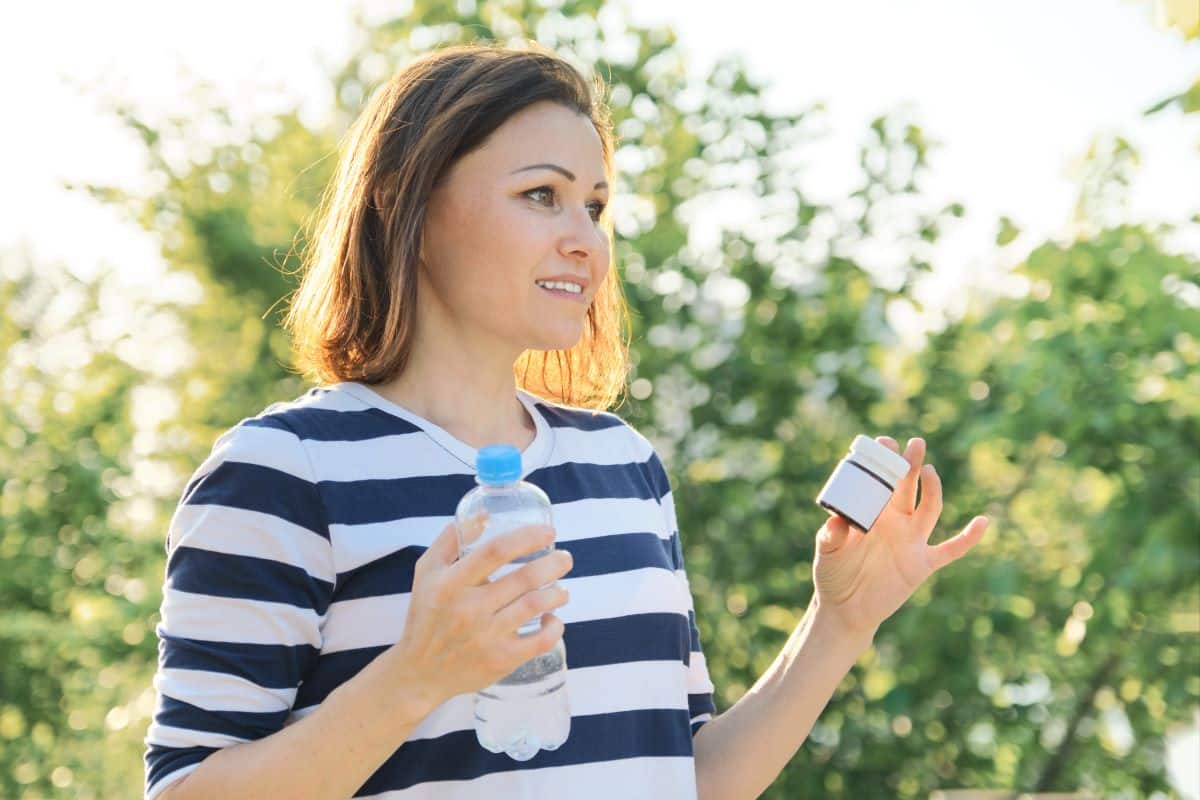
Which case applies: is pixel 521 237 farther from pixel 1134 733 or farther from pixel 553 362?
pixel 1134 733

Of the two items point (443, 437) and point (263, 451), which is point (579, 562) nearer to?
point (443, 437)

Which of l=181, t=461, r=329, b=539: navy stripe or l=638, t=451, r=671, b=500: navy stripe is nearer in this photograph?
l=181, t=461, r=329, b=539: navy stripe

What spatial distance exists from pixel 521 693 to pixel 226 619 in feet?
1.18

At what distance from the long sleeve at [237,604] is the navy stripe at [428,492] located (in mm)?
35

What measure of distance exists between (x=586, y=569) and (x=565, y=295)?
37cm

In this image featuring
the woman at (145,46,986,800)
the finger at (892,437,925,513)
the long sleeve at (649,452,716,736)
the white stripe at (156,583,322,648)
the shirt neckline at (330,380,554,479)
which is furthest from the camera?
the long sleeve at (649,452,716,736)

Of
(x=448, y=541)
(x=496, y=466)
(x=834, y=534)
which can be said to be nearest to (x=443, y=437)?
(x=496, y=466)

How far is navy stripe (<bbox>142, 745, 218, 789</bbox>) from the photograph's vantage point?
1567mm

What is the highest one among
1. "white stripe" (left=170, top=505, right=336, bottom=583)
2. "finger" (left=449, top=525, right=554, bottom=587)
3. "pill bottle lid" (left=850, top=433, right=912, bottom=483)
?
"finger" (left=449, top=525, right=554, bottom=587)

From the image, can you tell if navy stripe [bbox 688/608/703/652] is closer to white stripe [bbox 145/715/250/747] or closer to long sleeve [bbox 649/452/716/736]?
long sleeve [bbox 649/452/716/736]

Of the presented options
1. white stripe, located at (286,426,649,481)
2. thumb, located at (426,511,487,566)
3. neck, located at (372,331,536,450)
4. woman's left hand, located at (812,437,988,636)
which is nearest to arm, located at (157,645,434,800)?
thumb, located at (426,511,487,566)

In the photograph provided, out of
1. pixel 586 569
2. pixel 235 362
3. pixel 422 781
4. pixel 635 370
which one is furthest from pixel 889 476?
pixel 235 362

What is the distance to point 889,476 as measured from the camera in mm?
1944

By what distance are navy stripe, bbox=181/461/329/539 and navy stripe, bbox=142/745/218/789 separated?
0.90ft
